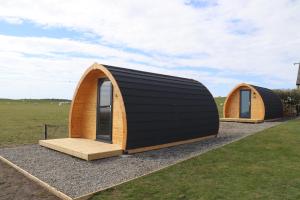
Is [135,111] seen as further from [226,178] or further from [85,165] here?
[226,178]

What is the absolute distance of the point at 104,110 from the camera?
1096cm

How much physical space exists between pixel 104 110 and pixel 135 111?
6.57 feet

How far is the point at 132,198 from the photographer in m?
5.64

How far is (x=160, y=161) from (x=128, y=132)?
1.31 metres

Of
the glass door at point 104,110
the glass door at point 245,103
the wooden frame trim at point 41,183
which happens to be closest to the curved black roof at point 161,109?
the glass door at point 104,110

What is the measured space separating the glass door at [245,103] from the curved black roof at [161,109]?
904cm

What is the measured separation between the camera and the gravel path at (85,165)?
6.54 meters

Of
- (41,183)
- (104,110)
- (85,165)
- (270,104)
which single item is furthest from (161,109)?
(270,104)

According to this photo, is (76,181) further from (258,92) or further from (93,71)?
(258,92)

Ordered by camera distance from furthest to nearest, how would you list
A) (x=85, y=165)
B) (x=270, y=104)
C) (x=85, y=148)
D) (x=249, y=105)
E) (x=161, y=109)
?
(x=270, y=104) → (x=249, y=105) → (x=161, y=109) → (x=85, y=148) → (x=85, y=165)

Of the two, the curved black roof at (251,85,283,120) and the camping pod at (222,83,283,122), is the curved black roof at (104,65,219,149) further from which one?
the curved black roof at (251,85,283,120)

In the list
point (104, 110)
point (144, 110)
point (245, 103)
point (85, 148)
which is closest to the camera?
point (85, 148)

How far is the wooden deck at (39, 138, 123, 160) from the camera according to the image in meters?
8.59

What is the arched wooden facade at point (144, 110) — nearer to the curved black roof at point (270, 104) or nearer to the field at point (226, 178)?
the field at point (226, 178)
